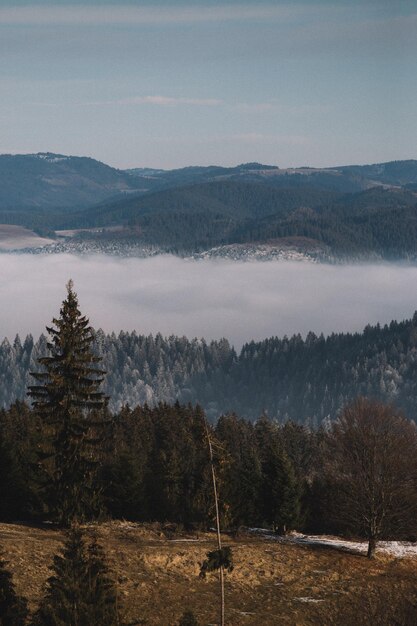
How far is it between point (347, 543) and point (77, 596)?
35.2m

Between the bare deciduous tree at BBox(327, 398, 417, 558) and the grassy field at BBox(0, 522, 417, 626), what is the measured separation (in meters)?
2.97

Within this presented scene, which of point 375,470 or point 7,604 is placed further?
point 375,470

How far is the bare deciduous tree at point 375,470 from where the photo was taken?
6353cm

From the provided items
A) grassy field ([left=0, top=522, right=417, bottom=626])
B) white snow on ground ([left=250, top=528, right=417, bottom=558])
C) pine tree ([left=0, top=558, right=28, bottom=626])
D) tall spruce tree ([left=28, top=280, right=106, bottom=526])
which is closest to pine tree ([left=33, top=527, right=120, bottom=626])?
pine tree ([left=0, top=558, right=28, bottom=626])

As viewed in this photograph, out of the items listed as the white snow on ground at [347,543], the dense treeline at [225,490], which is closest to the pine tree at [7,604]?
the dense treeline at [225,490]

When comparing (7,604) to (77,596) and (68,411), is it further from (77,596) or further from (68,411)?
(68,411)

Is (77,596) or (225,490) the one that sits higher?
(225,490)

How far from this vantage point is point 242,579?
5450 cm

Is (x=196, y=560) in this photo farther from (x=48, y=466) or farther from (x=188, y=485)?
(x=188, y=485)

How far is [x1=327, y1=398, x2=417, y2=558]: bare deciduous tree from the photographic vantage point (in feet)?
208

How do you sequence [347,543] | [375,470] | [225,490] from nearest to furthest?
[375,470]
[225,490]
[347,543]

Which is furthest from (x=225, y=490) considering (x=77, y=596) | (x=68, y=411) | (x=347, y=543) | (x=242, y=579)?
(x=77, y=596)

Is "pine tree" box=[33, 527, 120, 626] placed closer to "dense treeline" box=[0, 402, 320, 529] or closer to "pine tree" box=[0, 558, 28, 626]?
"pine tree" box=[0, 558, 28, 626]

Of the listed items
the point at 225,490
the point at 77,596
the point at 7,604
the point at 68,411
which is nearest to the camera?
the point at 77,596
